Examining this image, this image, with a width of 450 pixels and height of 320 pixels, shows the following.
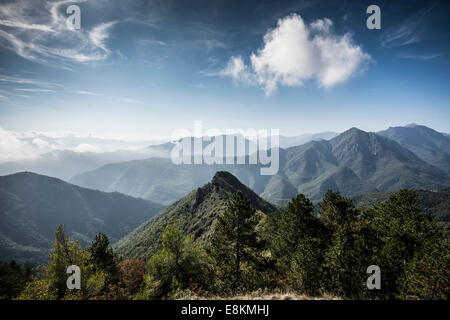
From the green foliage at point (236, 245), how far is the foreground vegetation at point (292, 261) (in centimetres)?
11

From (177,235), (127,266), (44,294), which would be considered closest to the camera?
(44,294)

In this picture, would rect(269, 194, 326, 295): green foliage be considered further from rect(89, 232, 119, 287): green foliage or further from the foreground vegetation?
rect(89, 232, 119, 287): green foliage

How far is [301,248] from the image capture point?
2444 centimetres

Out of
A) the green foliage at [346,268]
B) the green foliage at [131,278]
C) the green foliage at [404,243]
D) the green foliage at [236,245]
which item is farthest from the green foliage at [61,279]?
the green foliage at [404,243]

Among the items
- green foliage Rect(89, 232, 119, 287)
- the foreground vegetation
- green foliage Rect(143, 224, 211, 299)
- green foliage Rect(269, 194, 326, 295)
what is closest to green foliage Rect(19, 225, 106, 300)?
the foreground vegetation

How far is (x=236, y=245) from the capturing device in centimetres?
2436

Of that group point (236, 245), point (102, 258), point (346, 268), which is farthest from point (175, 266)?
point (102, 258)

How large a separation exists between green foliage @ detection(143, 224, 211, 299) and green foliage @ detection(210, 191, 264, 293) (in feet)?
7.91
